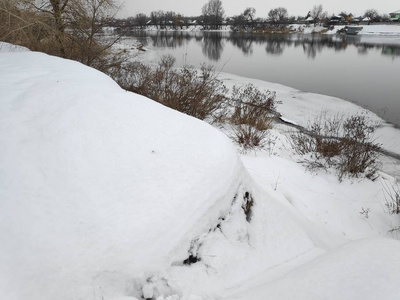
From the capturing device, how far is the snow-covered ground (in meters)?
1.70

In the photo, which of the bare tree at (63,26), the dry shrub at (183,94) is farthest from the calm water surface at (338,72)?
the bare tree at (63,26)

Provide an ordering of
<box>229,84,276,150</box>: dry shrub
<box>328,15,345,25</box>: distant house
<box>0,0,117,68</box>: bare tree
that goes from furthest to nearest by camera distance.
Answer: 1. <box>328,15,345,25</box>: distant house
2. <box>0,0,117,68</box>: bare tree
3. <box>229,84,276,150</box>: dry shrub

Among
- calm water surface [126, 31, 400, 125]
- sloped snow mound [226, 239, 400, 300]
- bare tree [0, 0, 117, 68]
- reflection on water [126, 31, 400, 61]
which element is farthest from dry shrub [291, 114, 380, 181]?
reflection on water [126, 31, 400, 61]

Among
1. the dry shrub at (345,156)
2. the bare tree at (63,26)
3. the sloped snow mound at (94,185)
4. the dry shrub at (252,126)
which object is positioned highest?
the bare tree at (63,26)

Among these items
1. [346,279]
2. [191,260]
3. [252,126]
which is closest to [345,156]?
[252,126]

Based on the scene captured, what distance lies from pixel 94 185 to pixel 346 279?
2014 mm

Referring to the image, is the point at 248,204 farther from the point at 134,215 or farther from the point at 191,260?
the point at 134,215

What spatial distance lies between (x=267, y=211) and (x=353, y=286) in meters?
1.31

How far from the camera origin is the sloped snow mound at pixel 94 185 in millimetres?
1670

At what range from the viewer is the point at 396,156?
24.1 ft

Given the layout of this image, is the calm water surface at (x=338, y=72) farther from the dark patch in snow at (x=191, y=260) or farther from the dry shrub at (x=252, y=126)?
the dark patch in snow at (x=191, y=260)

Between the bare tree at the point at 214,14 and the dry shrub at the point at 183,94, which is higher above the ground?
the bare tree at the point at 214,14

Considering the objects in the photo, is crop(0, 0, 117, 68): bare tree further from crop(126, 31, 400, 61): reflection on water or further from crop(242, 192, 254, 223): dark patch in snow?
crop(126, 31, 400, 61): reflection on water

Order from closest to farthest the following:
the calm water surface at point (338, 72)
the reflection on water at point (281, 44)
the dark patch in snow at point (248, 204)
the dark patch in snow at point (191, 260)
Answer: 1. the dark patch in snow at point (191, 260)
2. the dark patch in snow at point (248, 204)
3. the calm water surface at point (338, 72)
4. the reflection on water at point (281, 44)
